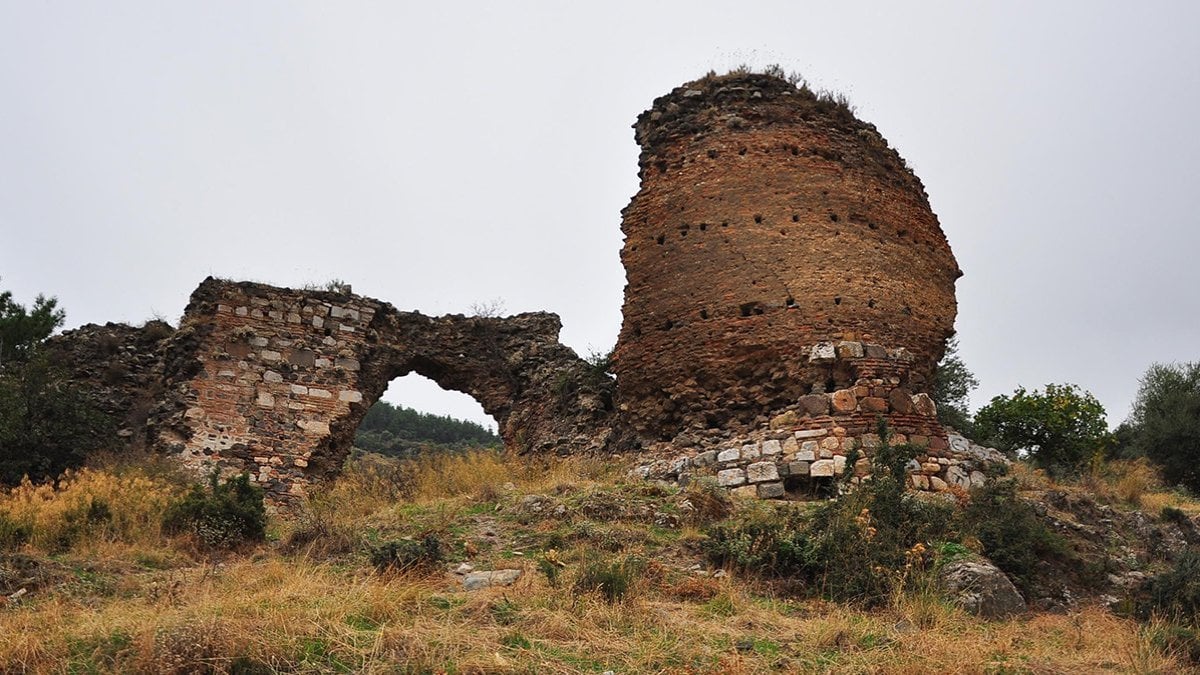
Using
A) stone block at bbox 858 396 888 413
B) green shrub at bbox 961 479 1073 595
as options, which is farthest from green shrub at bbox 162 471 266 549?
green shrub at bbox 961 479 1073 595

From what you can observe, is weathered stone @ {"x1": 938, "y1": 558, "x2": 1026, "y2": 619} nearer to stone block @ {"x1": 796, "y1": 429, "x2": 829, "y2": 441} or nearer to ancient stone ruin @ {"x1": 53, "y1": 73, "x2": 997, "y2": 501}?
ancient stone ruin @ {"x1": 53, "y1": 73, "x2": 997, "y2": 501}

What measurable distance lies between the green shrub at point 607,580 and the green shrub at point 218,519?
3998 millimetres

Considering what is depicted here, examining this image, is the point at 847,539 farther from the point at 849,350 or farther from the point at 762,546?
the point at 849,350

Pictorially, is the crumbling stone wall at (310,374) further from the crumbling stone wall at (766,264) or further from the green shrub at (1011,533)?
the green shrub at (1011,533)

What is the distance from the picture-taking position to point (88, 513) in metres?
9.16

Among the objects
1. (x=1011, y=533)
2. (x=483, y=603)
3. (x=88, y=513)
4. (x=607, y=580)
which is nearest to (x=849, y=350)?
(x=1011, y=533)

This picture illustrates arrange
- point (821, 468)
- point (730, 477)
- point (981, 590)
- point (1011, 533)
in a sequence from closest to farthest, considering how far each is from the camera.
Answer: point (981, 590) → point (1011, 533) → point (821, 468) → point (730, 477)

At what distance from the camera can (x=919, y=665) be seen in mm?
5070

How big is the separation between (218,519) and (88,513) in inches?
52.3

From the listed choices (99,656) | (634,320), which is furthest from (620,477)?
(99,656)

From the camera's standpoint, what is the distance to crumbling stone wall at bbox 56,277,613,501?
13.0 meters

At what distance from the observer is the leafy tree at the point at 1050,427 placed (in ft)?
64.0

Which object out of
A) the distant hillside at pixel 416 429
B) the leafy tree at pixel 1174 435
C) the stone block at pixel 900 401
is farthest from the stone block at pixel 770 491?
the distant hillside at pixel 416 429

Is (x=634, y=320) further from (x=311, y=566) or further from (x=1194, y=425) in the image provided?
(x=1194, y=425)
